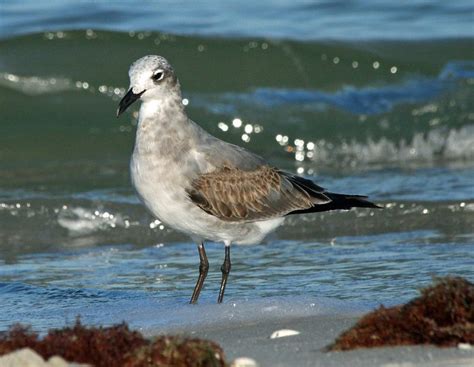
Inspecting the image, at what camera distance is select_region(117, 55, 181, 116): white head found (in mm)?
6828

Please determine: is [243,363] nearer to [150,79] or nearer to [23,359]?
[23,359]

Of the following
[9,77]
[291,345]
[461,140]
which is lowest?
[291,345]

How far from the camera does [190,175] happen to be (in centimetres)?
683

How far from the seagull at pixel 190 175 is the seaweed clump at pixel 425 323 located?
1.92 metres

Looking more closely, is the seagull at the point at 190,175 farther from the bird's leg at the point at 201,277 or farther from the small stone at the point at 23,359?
the small stone at the point at 23,359

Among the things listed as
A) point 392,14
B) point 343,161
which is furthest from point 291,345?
point 392,14

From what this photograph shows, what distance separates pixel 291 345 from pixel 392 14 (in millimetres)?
13207

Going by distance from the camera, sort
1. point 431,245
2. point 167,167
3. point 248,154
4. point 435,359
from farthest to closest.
→ point 431,245 → point 248,154 → point 167,167 → point 435,359

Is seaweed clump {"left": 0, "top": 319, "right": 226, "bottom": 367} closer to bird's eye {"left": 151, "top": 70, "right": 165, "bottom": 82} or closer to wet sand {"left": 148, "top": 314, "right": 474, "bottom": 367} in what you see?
wet sand {"left": 148, "top": 314, "right": 474, "bottom": 367}

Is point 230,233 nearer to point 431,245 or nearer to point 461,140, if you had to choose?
point 431,245

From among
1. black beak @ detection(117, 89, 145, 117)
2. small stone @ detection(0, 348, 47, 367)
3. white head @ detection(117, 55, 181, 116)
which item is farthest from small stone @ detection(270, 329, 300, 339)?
white head @ detection(117, 55, 181, 116)

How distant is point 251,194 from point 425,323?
250 centimetres

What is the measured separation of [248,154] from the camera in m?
7.37

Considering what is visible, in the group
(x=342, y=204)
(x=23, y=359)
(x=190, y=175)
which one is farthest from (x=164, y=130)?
(x=23, y=359)
